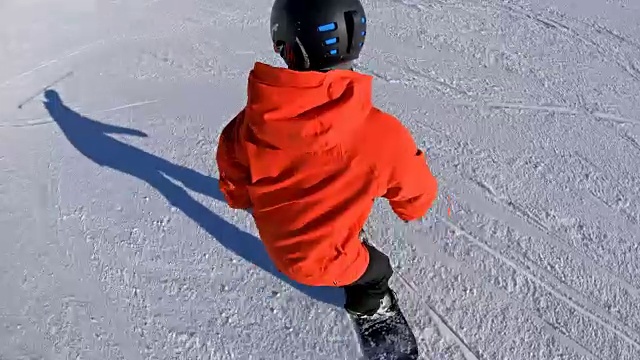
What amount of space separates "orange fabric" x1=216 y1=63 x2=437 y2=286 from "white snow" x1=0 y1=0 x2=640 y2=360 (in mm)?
722

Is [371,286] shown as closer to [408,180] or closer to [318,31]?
[408,180]

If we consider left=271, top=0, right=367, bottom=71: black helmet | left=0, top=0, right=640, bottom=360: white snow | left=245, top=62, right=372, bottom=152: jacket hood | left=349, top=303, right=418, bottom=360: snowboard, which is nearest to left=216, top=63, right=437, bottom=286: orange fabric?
left=245, top=62, right=372, bottom=152: jacket hood

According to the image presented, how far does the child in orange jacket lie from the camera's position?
1.47 m

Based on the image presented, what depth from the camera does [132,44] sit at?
352 centimetres

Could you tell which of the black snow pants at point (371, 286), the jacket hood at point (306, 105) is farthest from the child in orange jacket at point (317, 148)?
the black snow pants at point (371, 286)

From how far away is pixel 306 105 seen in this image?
1.46 metres

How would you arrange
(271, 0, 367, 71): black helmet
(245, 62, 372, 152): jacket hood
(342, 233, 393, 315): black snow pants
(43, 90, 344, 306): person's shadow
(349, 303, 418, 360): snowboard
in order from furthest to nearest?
1. (43, 90, 344, 306): person's shadow
2. (349, 303, 418, 360): snowboard
3. (342, 233, 393, 315): black snow pants
4. (271, 0, 367, 71): black helmet
5. (245, 62, 372, 152): jacket hood

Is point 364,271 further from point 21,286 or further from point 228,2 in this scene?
point 228,2

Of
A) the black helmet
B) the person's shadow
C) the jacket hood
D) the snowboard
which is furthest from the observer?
the person's shadow

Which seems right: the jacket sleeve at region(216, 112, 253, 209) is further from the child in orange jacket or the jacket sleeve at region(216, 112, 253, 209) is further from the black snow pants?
the black snow pants

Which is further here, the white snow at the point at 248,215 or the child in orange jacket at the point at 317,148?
the white snow at the point at 248,215

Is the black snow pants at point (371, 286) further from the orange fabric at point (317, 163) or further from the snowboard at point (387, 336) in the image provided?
the orange fabric at point (317, 163)

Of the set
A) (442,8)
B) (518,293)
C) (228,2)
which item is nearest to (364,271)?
(518,293)

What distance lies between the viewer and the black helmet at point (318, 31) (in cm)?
160
